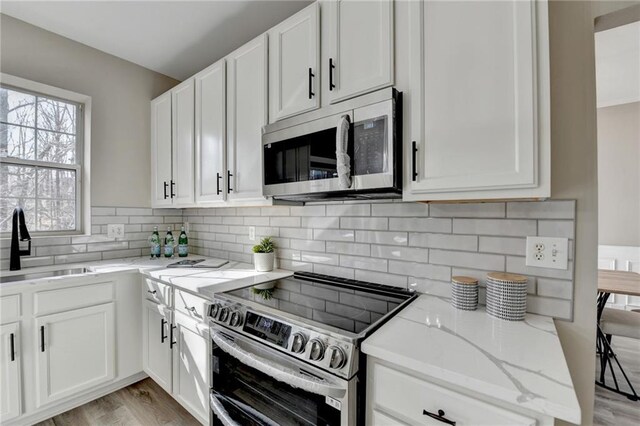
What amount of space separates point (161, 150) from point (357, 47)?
204 cm

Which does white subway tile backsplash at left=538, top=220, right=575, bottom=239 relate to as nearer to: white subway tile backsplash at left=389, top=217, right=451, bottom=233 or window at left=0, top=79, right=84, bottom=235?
white subway tile backsplash at left=389, top=217, right=451, bottom=233

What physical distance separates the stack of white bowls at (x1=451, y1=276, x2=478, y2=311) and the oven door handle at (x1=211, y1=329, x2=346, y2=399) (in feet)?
1.98

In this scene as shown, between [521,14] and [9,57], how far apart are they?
119 inches

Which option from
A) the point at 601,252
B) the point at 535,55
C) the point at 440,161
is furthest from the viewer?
the point at 601,252

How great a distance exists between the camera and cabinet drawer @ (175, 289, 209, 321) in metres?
1.56

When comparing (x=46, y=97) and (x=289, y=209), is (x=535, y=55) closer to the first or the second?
(x=289, y=209)

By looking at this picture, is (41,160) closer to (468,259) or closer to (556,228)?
(468,259)

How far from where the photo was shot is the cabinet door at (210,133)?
1.96m

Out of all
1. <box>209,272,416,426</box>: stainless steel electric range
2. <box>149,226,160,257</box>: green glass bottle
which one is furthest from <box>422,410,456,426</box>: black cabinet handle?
<box>149,226,160,257</box>: green glass bottle

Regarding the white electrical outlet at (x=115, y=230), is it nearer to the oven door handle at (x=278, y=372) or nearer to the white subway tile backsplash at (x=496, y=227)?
the oven door handle at (x=278, y=372)

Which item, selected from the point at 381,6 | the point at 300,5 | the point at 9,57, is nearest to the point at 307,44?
the point at 381,6

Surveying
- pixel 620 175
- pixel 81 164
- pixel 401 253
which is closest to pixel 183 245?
pixel 81 164

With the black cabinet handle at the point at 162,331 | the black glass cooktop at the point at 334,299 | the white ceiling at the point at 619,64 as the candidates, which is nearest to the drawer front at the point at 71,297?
the black cabinet handle at the point at 162,331

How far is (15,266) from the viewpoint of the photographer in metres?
1.92
